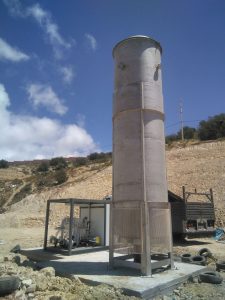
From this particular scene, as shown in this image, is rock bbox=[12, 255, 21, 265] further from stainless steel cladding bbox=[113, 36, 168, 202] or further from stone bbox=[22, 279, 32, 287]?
stainless steel cladding bbox=[113, 36, 168, 202]

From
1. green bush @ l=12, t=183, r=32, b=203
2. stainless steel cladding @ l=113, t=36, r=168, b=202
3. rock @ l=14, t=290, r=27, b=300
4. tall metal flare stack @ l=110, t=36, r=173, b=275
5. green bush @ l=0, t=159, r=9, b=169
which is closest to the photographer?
rock @ l=14, t=290, r=27, b=300

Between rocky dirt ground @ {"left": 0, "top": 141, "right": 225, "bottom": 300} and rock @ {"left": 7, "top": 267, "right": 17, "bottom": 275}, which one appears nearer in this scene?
rocky dirt ground @ {"left": 0, "top": 141, "right": 225, "bottom": 300}

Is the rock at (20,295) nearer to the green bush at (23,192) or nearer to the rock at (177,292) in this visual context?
the rock at (177,292)

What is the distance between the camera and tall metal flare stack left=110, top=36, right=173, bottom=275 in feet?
30.1

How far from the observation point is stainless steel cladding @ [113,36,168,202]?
31.6 ft

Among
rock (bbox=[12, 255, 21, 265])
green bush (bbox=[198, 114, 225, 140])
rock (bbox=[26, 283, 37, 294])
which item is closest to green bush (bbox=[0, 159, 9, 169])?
green bush (bbox=[198, 114, 225, 140])

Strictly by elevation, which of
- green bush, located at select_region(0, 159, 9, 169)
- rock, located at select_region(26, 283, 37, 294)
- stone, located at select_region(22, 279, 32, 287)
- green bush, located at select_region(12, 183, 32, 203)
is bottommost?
rock, located at select_region(26, 283, 37, 294)

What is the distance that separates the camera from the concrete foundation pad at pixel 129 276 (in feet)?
24.0

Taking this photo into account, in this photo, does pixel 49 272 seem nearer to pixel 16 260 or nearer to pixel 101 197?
pixel 16 260

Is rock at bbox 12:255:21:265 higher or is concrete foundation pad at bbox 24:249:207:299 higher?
rock at bbox 12:255:21:265

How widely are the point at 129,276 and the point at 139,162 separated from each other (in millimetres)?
3314

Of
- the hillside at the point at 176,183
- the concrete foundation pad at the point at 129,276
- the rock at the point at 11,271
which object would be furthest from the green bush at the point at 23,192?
the rock at the point at 11,271

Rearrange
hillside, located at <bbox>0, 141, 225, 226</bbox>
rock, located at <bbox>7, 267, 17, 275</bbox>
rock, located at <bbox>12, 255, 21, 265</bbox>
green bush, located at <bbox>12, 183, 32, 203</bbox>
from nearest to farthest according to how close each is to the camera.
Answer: rock, located at <bbox>7, 267, 17, 275</bbox>
rock, located at <bbox>12, 255, 21, 265</bbox>
hillside, located at <bbox>0, 141, 225, 226</bbox>
green bush, located at <bbox>12, 183, 32, 203</bbox>

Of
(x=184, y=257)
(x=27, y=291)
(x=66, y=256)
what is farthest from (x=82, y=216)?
(x=27, y=291)
